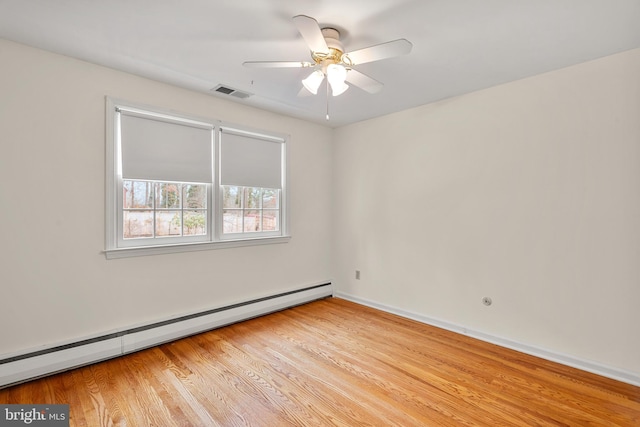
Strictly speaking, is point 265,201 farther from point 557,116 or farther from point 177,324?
point 557,116

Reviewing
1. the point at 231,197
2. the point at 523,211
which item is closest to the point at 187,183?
the point at 231,197

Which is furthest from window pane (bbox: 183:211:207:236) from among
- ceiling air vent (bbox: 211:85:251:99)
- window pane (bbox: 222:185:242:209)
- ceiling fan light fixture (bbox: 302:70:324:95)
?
ceiling fan light fixture (bbox: 302:70:324:95)

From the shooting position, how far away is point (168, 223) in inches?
124

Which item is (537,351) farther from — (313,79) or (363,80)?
(313,79)

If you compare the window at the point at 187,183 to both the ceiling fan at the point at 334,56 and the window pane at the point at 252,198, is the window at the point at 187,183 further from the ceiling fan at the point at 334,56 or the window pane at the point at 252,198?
the ceiling fan at the point at 334,56

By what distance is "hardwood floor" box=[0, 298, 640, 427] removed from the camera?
1.97 meters

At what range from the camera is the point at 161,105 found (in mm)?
2994

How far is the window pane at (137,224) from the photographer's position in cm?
287

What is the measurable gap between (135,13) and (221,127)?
153 centimetres

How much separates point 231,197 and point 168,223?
2.46 feet

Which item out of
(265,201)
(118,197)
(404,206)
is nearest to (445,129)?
(404,206)

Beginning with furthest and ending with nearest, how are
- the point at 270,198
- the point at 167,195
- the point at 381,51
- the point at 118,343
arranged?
the point at 270,198 → the point at 167,195 → the point at 118,343 → the point at 381,51

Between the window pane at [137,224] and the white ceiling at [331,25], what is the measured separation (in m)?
1.28

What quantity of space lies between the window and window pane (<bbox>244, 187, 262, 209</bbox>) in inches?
0.5
